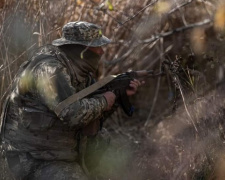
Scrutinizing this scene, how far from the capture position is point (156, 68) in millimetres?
6172

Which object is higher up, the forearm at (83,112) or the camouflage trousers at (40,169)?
the forearm at (83,112)

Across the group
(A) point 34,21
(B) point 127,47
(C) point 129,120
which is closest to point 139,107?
(C) point 129,120

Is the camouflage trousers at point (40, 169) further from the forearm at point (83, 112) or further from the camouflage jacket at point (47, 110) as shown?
the forearm at point (83, 112)

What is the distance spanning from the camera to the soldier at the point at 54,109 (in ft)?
12.1

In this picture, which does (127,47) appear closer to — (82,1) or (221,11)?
(82,1)

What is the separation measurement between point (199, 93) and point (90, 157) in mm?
991

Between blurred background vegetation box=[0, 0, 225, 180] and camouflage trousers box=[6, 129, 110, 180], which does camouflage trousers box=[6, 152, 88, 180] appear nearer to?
camouflage trousers box=[6, 129, 110, 180]

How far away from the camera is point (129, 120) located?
20.8 ft

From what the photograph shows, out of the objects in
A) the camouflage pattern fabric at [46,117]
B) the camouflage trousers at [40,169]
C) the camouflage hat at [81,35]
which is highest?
the camouflage hat at [81,35]

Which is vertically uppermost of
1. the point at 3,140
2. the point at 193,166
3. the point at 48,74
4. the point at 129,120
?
the point at 48,74

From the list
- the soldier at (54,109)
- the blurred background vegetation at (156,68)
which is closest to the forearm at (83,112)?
the soldier at (54,109)

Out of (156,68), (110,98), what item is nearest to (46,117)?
(110,98)

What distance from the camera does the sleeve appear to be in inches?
144

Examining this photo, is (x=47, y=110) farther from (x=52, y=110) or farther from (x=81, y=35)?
(x=81, y=35)
